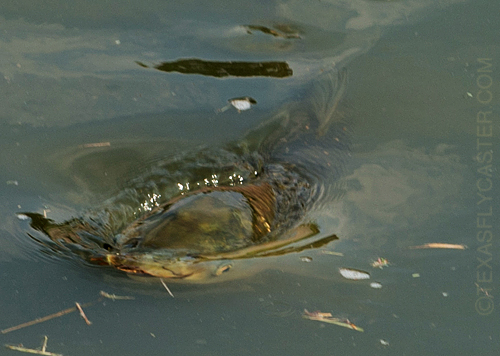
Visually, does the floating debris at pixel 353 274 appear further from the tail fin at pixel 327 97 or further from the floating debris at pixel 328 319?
the tail fin at pixel 327 97

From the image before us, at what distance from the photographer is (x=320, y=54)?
12.4 ft

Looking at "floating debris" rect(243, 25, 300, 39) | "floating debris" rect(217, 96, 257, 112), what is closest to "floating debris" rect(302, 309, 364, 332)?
"floating debris" rect(217, 96, 257, 112)

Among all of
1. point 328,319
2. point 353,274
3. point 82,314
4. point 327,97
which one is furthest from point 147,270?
point 327,97

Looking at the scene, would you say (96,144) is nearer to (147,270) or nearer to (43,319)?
(147,270)

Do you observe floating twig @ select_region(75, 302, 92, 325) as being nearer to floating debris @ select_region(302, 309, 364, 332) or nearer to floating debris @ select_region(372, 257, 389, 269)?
floating debris @ select_region(302, 309, 364, 332)

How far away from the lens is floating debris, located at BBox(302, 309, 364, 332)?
2189mm

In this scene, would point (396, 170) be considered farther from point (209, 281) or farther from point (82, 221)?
point (82, 221)

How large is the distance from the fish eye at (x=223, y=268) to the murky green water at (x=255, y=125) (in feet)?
0.19

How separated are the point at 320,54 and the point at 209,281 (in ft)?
6.80

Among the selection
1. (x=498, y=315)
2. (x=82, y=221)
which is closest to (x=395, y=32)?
(x=498, y=315)

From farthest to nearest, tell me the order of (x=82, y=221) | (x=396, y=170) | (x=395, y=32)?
1. (x=395, y=32)
2. (x=396, y=170)
3. (x=82, y=221)

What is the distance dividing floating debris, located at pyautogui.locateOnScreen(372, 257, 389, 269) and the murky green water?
2 centimetres

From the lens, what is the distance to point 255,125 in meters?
3.34

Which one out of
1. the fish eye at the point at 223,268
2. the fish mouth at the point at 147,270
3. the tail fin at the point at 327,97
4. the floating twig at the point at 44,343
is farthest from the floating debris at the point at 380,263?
the floating twig at the point at 44,343
